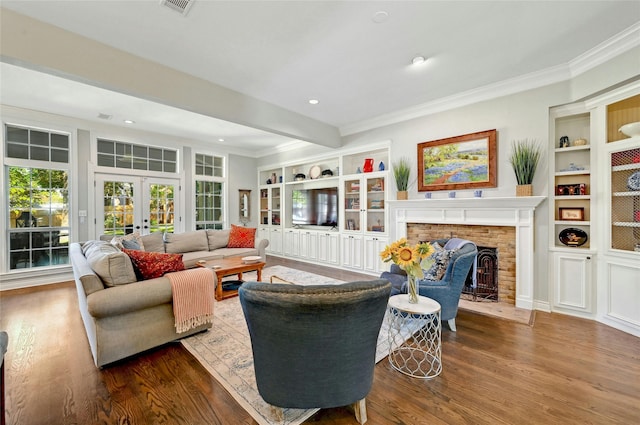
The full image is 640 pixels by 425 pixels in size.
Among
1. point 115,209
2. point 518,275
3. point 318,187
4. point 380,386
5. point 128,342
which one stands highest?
point 318,187

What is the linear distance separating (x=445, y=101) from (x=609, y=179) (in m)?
2.10

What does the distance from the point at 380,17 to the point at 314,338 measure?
2515mm

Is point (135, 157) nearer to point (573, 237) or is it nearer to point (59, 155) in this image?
point (59, 155)

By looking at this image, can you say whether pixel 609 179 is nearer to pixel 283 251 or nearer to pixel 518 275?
pixel 518 275

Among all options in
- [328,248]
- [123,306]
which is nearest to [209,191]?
[328,248]

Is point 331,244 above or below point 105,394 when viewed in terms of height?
above

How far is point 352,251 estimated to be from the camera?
17.2ft

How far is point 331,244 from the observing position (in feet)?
18.6

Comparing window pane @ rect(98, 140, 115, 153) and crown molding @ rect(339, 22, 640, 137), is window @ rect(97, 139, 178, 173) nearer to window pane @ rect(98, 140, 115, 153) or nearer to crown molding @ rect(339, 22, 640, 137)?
window pane @ rect(98, 140, 115, 153)

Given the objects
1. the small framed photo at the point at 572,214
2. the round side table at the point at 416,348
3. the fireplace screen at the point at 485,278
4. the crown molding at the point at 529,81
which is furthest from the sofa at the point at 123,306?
the small framed photo at the point at 572,214

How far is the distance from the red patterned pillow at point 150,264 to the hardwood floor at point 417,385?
71 centimetres

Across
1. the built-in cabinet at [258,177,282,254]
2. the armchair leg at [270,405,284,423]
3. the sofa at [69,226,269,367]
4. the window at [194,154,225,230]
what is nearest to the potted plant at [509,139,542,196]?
the armchair leg at [270,405,284,423]

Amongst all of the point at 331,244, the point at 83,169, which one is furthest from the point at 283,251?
the point at 83,169

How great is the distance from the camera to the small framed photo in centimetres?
319
